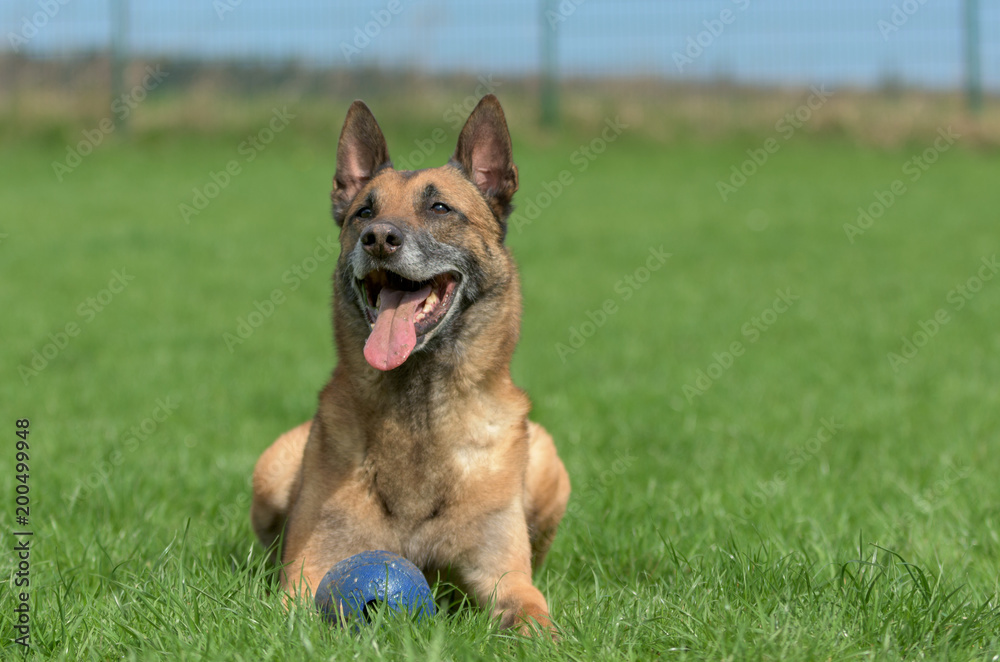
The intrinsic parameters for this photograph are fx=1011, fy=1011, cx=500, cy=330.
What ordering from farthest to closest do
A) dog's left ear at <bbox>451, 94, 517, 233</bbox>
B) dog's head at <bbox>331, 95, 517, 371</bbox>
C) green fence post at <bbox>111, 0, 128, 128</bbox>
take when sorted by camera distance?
green fence post at <bbox>111, 0, 128, 128</bbox>, dog's left ear at <bbox>451, 94, 517, 233</bbox>, dog's head at <bbox>331, 95, 517, 371</bbox>

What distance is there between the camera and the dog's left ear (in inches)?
160

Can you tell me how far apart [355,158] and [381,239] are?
88cm

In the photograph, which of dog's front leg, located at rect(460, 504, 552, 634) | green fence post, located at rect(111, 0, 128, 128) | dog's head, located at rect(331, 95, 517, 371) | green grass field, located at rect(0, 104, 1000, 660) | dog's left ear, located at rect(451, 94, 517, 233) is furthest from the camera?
green fence post, located at rect(111, 0, 128, 128)

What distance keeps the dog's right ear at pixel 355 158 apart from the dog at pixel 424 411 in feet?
0.41

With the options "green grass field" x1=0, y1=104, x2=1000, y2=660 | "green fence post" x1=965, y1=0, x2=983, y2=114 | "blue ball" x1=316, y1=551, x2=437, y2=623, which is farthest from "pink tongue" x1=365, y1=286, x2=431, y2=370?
"green fence post" x1=965, y1=0, x2=983, y2=114

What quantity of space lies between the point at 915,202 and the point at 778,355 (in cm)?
769

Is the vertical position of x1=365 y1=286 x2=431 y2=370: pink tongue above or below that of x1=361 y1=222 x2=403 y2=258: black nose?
below

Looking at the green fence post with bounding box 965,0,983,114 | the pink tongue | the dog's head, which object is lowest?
the green fence post with bounding box 965,0,983,114

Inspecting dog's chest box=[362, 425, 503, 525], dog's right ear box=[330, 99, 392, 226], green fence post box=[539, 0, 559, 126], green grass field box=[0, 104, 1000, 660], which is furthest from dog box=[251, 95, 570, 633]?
green fence post box=[539, 0, 559, 126]

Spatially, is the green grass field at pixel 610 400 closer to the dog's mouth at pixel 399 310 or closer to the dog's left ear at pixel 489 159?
the dog's mouth at pixel 399 310

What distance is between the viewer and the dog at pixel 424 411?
3494 millimetres

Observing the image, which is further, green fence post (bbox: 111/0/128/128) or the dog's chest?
green fence post (bbox: 111/0/128/128)

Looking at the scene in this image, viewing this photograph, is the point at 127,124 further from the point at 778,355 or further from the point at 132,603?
the point at 132,603

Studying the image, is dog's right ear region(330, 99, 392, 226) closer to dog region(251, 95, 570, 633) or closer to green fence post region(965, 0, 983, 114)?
dog region(251, 95, 570, 633)
